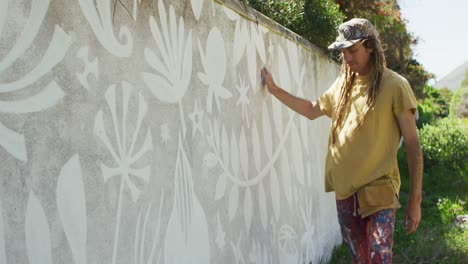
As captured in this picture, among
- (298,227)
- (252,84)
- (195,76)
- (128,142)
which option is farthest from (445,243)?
(128,142)

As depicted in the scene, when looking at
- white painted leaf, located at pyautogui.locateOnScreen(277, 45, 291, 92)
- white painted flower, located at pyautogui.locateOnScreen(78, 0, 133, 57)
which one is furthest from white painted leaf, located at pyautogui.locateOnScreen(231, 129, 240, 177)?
white painted flower, located at pyautogui.locateOnScreen(78, 0, 133, 57)

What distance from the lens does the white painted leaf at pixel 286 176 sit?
4.27 meters

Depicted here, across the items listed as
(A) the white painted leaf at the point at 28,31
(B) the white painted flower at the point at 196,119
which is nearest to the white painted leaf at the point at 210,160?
(B) the white painted flower at the point at 196,119

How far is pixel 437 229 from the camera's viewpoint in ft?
22.0

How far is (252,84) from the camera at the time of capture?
3.75 metres

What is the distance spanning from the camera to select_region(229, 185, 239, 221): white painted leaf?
3.27m

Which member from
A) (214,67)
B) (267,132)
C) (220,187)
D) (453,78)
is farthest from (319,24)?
(453,78)

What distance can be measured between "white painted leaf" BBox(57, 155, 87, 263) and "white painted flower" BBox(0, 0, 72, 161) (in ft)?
0.69

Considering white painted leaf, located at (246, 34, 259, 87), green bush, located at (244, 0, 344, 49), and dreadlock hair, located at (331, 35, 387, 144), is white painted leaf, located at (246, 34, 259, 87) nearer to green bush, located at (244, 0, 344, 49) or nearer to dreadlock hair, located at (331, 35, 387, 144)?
dreadlock hair, located at (331, 35, 387, 144)

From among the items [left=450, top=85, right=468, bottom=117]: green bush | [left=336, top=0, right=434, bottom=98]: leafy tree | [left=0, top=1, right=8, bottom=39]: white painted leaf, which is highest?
[left=0, top=1, right=8, bottom=39]: white painted leaf

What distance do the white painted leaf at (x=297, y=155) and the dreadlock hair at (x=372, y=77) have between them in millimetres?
906

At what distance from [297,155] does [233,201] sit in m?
1.44

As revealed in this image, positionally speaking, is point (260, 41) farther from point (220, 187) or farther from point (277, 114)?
point (220, 187)

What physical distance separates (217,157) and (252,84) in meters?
0.79
